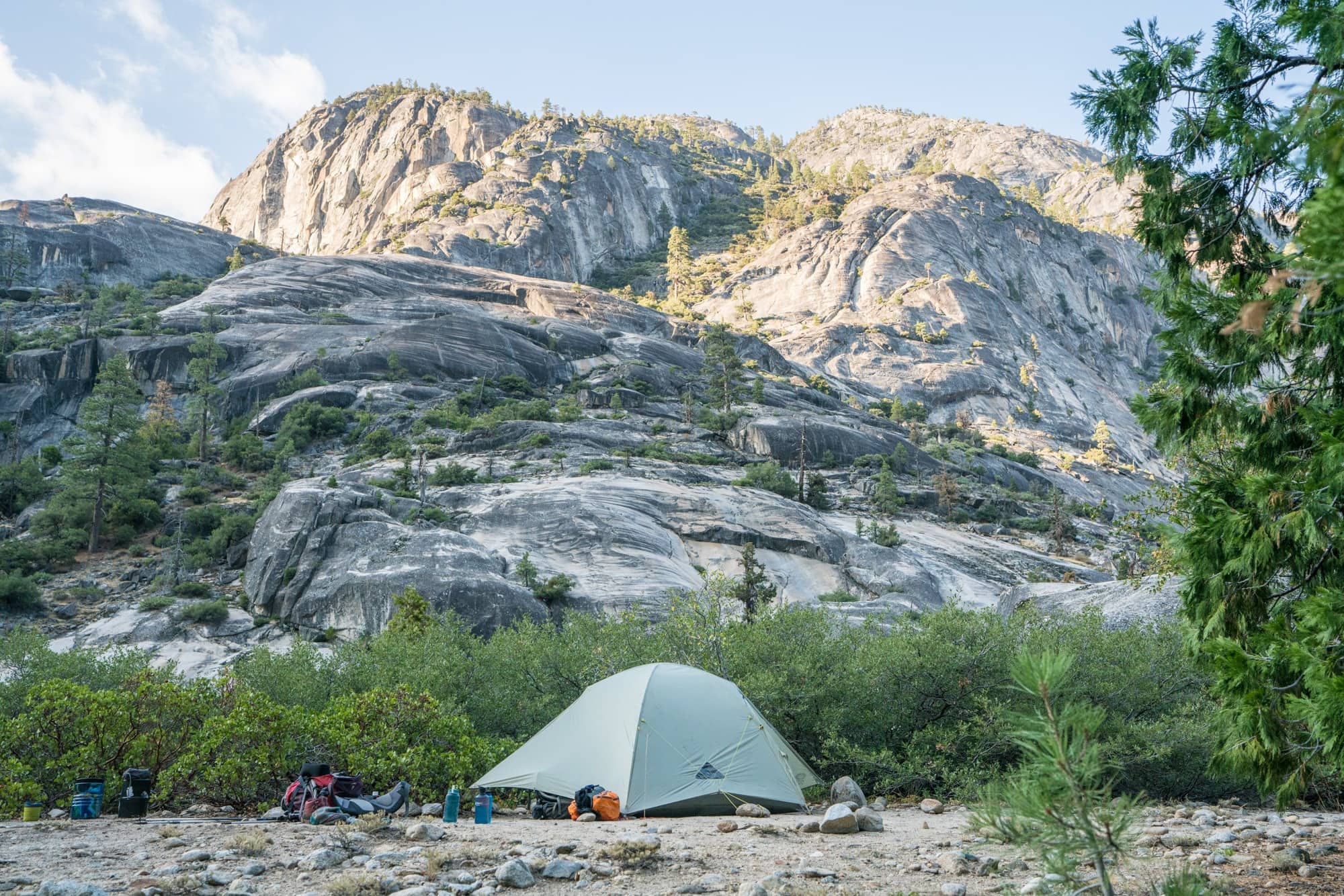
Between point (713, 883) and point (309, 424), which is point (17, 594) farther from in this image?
point (713, 883)

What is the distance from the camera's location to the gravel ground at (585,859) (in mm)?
6129

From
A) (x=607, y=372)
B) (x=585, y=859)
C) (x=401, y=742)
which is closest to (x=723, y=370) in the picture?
(x=607, y=372)

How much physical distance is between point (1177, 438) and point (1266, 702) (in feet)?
7.04

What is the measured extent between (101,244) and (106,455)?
6318 cm

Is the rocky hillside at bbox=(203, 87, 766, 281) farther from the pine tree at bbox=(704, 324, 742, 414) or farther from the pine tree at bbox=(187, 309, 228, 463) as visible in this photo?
the pine tree at bbox=(704, 324, 742, 414)

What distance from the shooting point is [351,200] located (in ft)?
456

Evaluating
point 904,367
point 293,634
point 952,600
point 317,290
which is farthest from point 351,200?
point 952,600

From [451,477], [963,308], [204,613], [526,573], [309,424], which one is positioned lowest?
[204,613]

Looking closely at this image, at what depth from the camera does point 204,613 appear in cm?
3042

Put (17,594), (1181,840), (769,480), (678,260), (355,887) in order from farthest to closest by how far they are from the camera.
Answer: (678,260) → (769,480) → (17,594) → (1181,840) → (355,887)

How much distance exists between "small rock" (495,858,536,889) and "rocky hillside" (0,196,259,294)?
95.1 metres

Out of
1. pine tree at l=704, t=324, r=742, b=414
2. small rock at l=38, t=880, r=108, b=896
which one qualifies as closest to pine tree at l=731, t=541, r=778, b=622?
small rock at l=38, t=880, r=108, b=896

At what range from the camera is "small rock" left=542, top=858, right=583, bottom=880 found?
6.68 m

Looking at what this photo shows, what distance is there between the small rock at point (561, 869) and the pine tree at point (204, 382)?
5171cm
